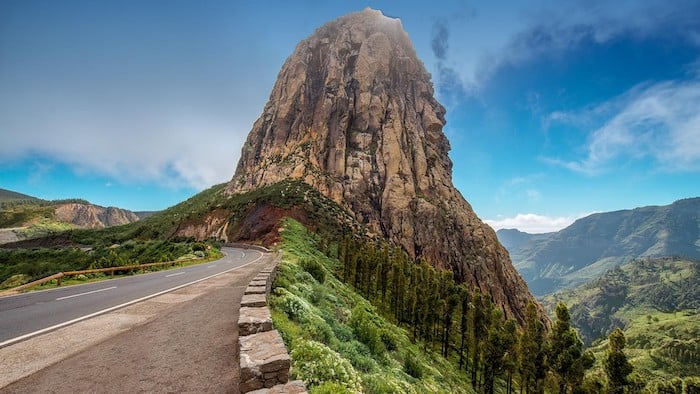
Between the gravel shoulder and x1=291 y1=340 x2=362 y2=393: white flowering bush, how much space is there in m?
1.29

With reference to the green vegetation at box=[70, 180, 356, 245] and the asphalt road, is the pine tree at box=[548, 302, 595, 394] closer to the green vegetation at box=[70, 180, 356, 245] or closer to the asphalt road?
the asphalt road

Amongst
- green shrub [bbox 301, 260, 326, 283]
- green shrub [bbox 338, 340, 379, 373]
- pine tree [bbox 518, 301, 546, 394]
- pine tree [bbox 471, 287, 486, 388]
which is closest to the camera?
green shrub [bbox 338, 340, 379, 373]

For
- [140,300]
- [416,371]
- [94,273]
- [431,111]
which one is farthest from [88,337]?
[431,111]

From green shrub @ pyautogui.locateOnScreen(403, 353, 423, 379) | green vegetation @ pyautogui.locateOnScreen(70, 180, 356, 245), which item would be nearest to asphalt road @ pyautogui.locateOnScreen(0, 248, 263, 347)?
green shrub @ pyautogui.locateOnScreen(403, 353, 423, 379)

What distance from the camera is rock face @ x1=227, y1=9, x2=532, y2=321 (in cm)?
9838

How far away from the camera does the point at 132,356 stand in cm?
726

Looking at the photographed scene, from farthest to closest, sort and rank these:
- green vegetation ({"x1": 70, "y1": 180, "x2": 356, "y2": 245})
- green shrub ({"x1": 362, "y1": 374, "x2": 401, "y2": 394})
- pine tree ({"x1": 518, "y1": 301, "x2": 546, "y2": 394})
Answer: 1. green vegetation ({"x1": 70, "y1": 180, "x2": 356, "y2": 245})
2. pine tree ({"x1": 518, "y1": 301, "x2": 546, "y2": 394})
3. green shrub ({"x1": 362, "y1": 374, "x2": 401, "y2": 394})

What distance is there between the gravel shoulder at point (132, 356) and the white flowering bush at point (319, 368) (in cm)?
129

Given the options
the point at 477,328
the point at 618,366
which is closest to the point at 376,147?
the point at 477,328

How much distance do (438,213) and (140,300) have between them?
3807 inches

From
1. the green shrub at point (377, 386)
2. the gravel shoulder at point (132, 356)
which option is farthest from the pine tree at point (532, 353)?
the gravel shoulder at point (132, 356)

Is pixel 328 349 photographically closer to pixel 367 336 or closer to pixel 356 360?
pixel 356 360

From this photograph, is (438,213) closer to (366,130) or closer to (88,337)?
(366,130)

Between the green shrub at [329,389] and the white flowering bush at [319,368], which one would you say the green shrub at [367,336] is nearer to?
the white flowering bush at [319,368]
